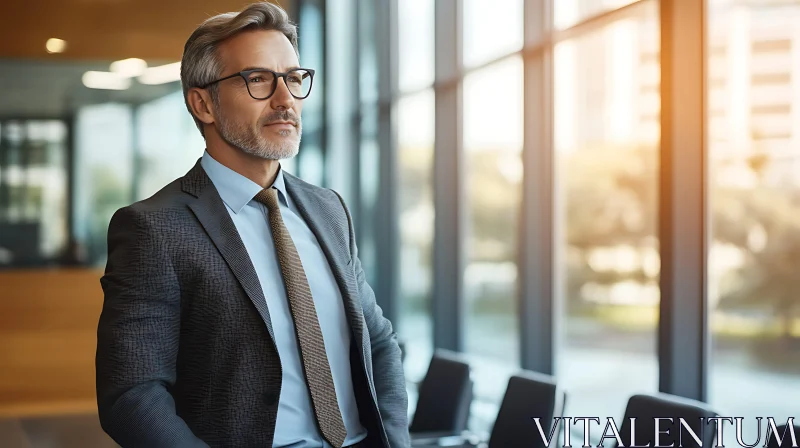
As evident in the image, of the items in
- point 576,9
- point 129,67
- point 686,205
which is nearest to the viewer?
point 686,205

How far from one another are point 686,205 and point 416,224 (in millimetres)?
3957

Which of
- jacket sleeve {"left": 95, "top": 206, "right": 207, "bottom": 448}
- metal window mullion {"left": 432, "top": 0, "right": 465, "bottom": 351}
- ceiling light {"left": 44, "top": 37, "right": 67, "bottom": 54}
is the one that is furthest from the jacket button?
ceiling light {"left": 44, "top": 37, "right": 67, "bottom": 54}

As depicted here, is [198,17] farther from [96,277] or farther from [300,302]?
[300,302]

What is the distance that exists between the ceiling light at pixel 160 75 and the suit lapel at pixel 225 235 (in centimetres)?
629

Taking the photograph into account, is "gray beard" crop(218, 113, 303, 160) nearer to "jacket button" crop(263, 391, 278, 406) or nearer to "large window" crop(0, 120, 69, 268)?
"jacket button" crop(263, 391, 278, 406)

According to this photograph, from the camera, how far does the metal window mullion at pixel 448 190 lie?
20.9ft

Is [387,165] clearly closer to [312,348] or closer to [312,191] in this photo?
[312,191]

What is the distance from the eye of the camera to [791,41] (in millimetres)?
3457

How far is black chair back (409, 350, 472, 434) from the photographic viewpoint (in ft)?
13.4

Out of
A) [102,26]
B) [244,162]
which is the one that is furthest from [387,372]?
[102,26]

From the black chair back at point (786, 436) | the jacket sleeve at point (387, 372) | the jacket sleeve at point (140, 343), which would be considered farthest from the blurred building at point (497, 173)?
the jacket sleeve at point (140, 343)

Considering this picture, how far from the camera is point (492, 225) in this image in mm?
6141

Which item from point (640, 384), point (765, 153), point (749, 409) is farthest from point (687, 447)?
point (640, 384)

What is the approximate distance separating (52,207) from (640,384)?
5094 mm
